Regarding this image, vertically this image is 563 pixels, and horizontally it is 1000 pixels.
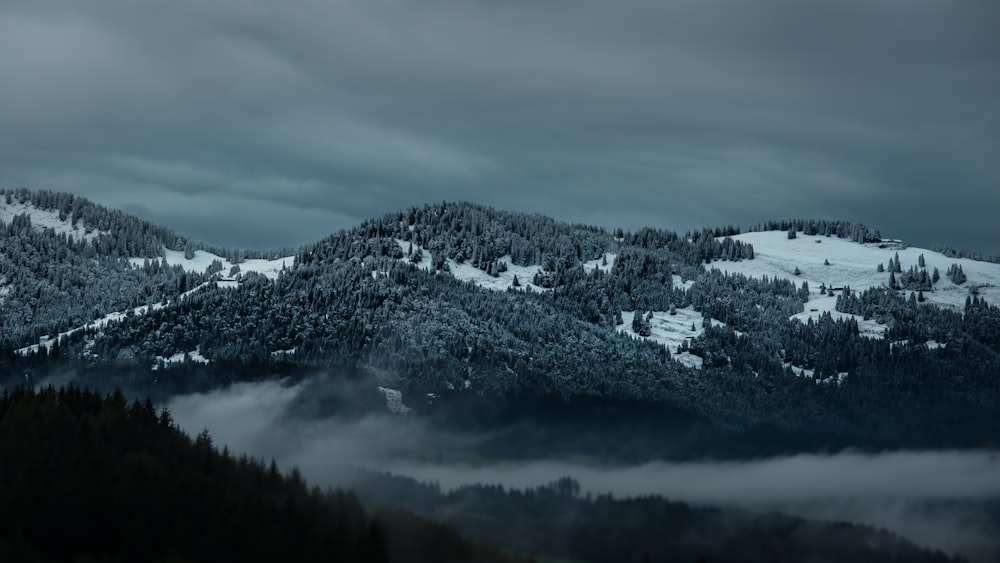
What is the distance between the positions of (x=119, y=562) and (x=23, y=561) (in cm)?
1580

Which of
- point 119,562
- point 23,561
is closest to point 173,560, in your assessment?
point 119,562

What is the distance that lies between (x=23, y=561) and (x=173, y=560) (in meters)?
26.0

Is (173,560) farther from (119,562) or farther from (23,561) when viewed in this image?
(23,561)

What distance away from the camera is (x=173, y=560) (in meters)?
188

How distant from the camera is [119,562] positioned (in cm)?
19325

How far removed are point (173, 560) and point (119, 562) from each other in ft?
40.4

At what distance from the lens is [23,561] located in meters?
188
